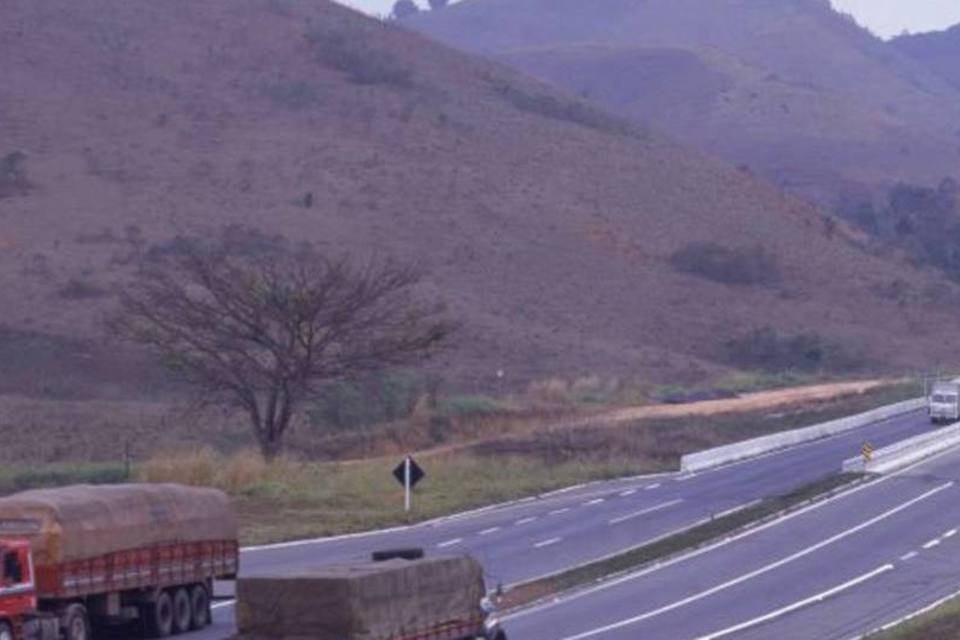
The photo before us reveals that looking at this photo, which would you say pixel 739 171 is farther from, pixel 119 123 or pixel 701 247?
pixel 119 123

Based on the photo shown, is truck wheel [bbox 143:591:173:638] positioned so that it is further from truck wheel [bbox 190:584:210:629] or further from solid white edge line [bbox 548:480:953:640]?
solid white edge line [bbox 548:480:953:640]

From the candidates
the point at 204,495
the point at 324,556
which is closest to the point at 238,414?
the point at 324,556

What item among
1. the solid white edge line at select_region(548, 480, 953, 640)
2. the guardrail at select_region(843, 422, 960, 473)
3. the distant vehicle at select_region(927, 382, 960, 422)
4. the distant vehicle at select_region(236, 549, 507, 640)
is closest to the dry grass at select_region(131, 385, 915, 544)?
the guardrail at select_region(843, 422, 960, 473)

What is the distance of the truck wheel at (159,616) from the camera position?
29.5 metres

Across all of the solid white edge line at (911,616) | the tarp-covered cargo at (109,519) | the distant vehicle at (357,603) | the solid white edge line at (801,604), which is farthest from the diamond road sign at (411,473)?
the distant vehicle at (357,603)

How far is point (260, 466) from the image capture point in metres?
53.1

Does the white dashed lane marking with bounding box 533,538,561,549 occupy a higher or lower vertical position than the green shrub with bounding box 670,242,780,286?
lower

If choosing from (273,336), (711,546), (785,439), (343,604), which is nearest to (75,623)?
(343,604)

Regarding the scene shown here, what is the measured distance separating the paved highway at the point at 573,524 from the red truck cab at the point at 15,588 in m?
3.75

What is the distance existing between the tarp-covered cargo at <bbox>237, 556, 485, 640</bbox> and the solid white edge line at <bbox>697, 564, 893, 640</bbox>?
7266 mm

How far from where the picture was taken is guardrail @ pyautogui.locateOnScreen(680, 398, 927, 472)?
6316 centimetres

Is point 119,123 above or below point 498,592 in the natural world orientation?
above

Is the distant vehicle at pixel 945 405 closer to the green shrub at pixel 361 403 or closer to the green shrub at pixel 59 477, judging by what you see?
the green shrub at pixel 361 403

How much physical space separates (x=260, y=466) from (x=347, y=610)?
31220 mm
